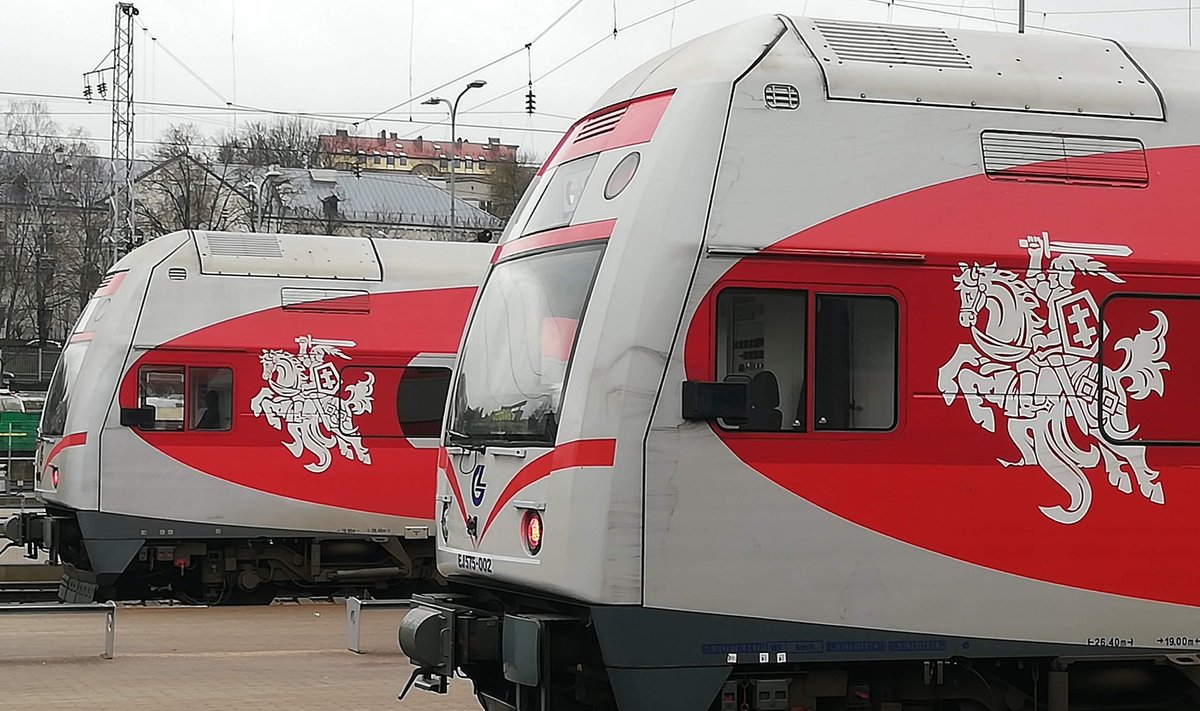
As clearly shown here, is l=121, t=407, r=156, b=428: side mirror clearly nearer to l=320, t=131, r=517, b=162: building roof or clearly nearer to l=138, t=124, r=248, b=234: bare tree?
l=138, t=124, r=248, b=234: bare tree

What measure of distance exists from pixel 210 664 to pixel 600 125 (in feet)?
20.2

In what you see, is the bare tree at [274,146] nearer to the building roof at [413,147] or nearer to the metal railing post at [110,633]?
the building roof at [413,147]

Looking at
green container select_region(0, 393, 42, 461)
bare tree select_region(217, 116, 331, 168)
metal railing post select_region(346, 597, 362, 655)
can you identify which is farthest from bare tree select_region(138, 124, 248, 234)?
metal railing post select_region(346, 597, 362, 655)

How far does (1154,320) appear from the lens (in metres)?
8.65

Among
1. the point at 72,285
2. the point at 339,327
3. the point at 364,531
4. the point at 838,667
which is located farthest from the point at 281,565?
the point at 72,285

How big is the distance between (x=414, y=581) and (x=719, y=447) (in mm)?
10908

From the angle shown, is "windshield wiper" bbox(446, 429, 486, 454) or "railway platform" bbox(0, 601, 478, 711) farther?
"railway platform" bbox(0, 601, 478, 711)

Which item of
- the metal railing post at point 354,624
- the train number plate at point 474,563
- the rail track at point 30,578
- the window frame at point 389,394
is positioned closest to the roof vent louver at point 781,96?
the train number plate at point 474,563

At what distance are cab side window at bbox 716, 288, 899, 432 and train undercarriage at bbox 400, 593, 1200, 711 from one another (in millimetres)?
1042

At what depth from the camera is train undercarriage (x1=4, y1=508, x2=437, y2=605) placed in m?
16.8

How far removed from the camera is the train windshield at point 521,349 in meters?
8.34

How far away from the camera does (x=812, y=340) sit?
8273 mm

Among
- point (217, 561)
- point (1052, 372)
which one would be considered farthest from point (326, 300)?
point (1052, 372)

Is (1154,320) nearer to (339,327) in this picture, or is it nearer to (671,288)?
(671,288)
